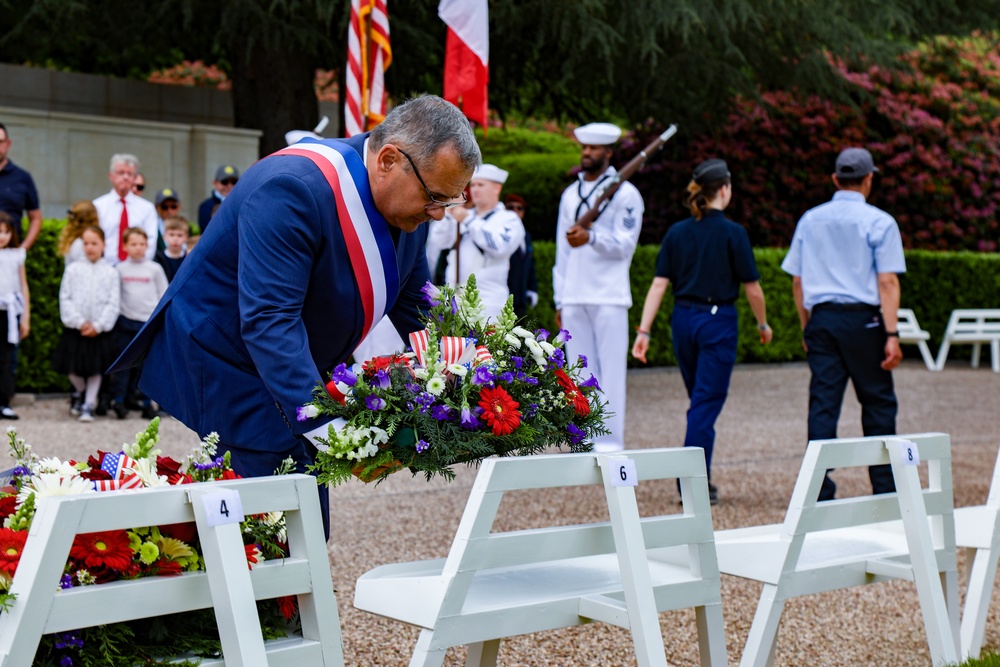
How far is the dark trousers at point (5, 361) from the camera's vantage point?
31.9 ft

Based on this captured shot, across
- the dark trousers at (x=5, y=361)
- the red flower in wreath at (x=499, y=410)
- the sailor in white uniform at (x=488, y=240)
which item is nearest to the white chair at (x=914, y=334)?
the sailor in white uniform at (x=488, y=240)

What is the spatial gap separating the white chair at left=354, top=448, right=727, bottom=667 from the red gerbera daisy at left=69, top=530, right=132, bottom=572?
729 mm

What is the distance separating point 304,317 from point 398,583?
0.75m

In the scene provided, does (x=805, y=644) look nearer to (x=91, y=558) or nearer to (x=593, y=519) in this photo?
(x=593, y=519)

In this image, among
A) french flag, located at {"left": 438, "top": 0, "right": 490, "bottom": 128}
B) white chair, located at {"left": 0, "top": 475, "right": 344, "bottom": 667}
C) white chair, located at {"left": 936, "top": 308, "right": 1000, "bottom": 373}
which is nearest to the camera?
white chair, located at {"left": 0, "top": 475, "right": 344, "bottom": 667}

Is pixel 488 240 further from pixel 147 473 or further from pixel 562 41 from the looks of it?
pixel 147 473

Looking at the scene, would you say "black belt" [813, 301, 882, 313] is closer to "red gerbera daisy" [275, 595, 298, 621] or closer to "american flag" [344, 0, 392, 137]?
"american flag" [344, 0, 392, 137]

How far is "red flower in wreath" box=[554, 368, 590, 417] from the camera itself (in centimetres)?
307

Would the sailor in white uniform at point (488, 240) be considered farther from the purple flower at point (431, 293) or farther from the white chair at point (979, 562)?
the purple flower at point (431, 293)

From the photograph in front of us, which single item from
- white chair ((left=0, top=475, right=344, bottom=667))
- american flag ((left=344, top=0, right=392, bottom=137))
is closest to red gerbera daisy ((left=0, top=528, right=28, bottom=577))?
white chair ((left=0, top=475, right=344, bottom=667))

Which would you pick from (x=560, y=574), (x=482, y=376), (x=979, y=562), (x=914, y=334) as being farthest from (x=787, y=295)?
(x=482, y=376)

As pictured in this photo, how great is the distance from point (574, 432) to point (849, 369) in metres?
3.98

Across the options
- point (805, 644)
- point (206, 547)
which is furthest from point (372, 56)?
point (206, 547)

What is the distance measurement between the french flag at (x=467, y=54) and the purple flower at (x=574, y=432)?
6469 mm
